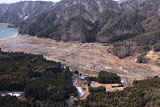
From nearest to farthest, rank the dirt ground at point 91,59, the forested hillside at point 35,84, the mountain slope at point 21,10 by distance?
1. the forested hillside at point 35,84
2. the dirt ground at point 91,59
3. the mountain slope at point 21,10

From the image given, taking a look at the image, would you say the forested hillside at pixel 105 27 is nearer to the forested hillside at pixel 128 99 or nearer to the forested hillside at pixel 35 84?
the forested hillside at pixel 35 84

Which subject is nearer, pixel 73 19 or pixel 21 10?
pixel 73 19

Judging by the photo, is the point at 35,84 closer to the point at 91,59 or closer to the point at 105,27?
the point at 91,59

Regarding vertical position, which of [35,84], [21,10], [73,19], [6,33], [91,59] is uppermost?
[21,10]

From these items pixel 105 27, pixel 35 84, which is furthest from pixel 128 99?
pixel 105 27

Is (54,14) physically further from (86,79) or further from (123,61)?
(86,79)

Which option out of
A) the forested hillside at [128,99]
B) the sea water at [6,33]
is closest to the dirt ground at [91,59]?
the forested hillside at [128,99]

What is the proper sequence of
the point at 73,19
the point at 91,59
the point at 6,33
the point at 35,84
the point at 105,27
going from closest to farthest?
the point at 35,84
the point at 91,59
the point at 105,27
the point at 73,19
the point at 6,33
